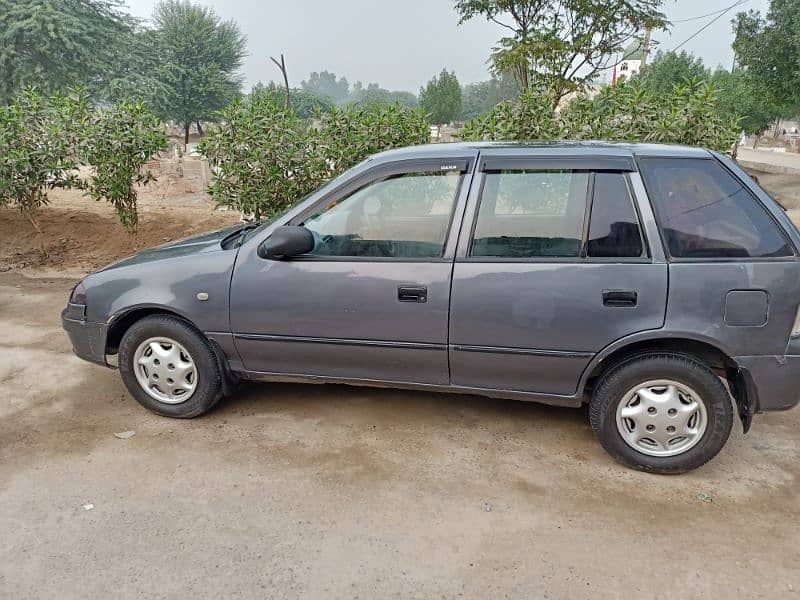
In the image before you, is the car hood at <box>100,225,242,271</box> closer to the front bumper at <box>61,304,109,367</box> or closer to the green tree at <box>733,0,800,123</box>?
the front bumper at <box>61,304,109,367</box>

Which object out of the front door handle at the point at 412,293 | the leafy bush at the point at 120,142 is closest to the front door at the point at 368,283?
the front door handle at the point at 412,293

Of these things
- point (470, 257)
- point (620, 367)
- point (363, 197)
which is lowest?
point (620, 367)

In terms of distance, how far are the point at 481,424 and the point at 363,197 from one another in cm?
163

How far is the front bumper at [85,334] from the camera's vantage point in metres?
3.86

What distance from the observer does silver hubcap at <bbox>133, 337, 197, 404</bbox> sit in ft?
12.3

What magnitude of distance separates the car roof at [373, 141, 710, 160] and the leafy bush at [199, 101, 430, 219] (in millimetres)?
2950

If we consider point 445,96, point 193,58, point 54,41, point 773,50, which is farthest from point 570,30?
point 445,96

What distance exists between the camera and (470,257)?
10.6 ft

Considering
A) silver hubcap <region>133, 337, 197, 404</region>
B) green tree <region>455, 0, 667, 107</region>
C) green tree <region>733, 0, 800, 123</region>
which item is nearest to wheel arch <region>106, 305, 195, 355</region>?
silver hubcap <region>133, 337, 197, 404</region>

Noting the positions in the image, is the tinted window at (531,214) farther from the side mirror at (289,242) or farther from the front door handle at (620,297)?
the side mirror at (289,242)

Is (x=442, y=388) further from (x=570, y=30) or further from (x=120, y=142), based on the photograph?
(x=570, y=30)

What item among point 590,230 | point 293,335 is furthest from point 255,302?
point 590,230

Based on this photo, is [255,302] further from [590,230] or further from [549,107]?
[549,107]

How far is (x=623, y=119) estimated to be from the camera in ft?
19.6
